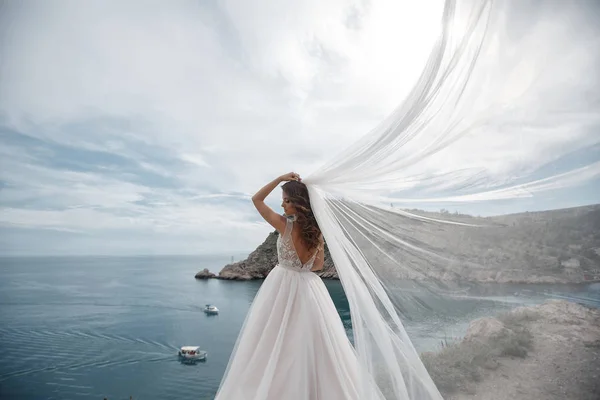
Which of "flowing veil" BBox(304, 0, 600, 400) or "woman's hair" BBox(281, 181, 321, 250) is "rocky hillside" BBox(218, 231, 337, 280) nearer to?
"woman's hair" BBox(281, 181, 321, 250)

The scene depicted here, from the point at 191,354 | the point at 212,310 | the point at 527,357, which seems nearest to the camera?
the point at 527,357

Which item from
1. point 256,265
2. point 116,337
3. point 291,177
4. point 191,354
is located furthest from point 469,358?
point 116,337

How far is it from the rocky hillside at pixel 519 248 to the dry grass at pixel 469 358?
275mm

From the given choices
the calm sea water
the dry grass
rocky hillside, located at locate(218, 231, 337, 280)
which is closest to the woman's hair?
the dry grass

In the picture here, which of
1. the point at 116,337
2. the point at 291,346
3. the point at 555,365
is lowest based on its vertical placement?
the point at 116,337

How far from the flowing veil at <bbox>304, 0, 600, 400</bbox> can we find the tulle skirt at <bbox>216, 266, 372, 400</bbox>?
0.63ft

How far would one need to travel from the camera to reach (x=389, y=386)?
1.64m

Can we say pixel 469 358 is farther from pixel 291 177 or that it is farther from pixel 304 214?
pixel 291 177

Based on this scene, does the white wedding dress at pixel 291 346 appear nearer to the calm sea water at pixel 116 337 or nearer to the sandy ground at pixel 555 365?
the sandy ground at pixel 555 365

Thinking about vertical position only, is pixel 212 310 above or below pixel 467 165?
below

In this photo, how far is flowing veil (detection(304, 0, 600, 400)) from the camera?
1.42 metres

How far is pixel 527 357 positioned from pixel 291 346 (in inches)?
40.3

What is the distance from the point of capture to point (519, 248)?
1.48 metres

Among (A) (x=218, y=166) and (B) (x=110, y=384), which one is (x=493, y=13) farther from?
(A) (x=218, y=166)
